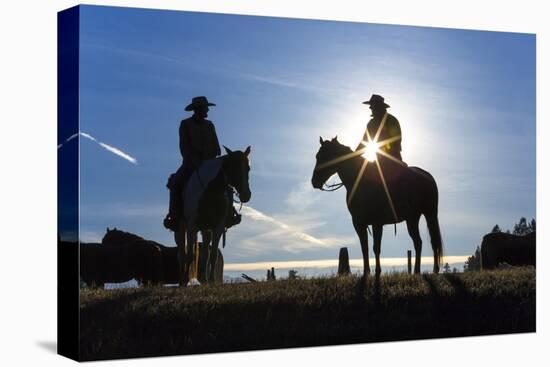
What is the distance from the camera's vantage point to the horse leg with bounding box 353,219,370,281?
683 inches

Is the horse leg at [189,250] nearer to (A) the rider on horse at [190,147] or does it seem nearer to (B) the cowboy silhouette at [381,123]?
(A) the rider on horse at [190,147]

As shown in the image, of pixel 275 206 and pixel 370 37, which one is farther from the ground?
pixel 370 37

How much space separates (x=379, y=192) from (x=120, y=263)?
12.2 ft

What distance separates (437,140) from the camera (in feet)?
58.6

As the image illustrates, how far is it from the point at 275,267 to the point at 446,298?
8.22 ft

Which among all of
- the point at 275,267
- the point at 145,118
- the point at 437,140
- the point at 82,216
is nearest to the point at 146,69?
the point at 145,118

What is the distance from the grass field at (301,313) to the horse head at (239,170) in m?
1.15

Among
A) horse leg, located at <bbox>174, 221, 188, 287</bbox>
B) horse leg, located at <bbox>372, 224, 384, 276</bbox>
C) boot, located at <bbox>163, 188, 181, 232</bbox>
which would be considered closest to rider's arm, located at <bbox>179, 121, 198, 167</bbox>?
boot, located at <bbox>163, 188, 181, 232</bbox>

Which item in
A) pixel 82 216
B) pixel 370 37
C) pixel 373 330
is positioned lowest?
pixel 373 330

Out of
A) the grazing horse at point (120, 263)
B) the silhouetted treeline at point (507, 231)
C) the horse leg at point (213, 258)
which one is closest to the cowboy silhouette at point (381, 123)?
the silhouetted treeline at point (507, 231)

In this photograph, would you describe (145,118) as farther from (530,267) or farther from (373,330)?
(530,267)

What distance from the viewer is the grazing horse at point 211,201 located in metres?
16.4

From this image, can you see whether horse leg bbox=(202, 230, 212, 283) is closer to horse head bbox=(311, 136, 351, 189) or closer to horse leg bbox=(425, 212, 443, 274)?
horse head bbox=(311, 136, 351, 189)

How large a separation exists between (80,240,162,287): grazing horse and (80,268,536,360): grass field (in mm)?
236
